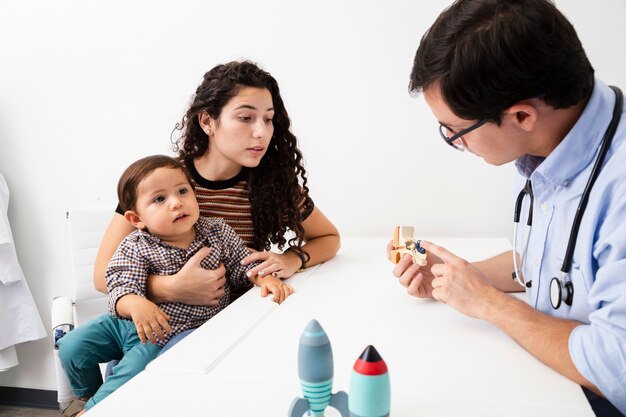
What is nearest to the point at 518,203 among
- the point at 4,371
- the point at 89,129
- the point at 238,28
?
the point at 238,28

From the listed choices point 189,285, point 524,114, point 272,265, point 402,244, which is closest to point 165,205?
point 189,285

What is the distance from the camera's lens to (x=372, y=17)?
221 centimetres

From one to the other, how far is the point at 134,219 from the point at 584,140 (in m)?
1.27

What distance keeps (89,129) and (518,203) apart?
2266 mm

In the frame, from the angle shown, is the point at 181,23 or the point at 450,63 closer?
the point at 450,63

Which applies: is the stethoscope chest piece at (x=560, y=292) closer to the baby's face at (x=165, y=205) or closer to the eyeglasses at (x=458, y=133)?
the eyeglasses at (x=458, y=133)

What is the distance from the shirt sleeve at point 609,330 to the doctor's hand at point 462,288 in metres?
0.21

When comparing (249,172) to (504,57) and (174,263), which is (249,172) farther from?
(504,57)

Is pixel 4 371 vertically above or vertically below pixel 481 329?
below

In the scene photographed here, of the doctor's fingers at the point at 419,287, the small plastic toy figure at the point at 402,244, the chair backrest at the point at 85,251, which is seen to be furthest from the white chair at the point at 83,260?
the doctor's fingers at the point at 419,287

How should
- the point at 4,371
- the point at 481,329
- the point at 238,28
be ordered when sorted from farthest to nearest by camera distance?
the point at 4,371, the point at 238,28, the point at 481,329

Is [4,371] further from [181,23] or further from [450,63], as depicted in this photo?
[450,63]

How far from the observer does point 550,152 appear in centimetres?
108

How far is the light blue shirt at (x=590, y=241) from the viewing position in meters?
0.80
